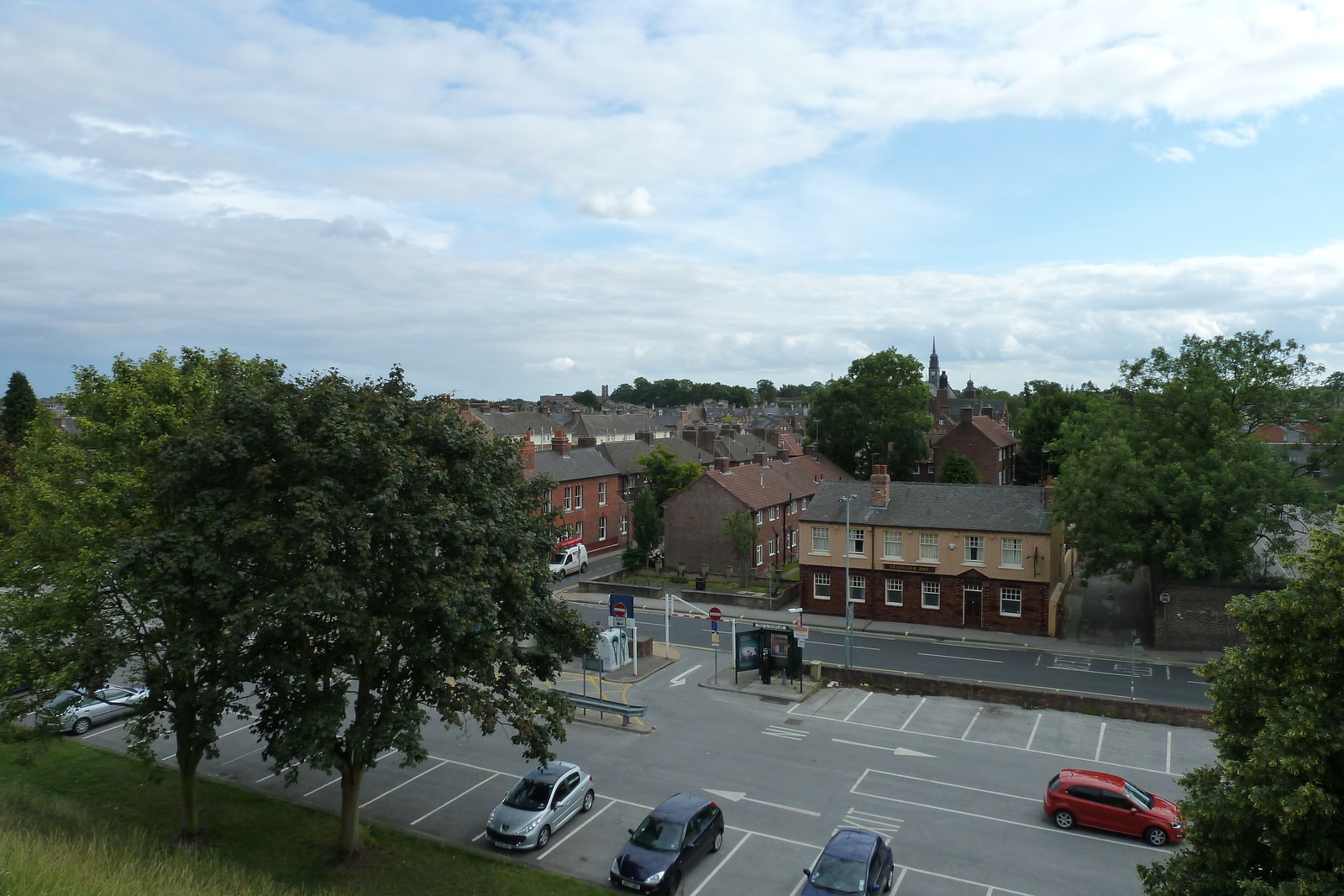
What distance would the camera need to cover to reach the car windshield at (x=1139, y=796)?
19203 mm

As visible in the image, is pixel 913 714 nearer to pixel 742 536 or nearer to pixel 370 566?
pixel 370 566

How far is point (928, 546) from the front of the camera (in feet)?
135

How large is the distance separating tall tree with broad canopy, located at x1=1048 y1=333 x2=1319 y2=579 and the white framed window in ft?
24.1

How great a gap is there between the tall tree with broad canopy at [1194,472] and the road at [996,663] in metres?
4.49

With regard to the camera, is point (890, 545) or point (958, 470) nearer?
point (890, 545)

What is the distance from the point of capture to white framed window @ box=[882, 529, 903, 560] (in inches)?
1644

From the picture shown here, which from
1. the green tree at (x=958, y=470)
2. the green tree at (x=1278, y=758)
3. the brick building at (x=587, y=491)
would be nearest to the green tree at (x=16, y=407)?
the brick building at (x=587, y=491)

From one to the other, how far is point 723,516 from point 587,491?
13.2 m

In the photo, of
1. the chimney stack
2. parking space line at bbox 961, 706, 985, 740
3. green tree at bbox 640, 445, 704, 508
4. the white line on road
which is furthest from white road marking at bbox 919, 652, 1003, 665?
green tree at bbox 640, 445, 704, 508

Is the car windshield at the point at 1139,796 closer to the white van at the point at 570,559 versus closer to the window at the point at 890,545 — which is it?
the window at the point at 890,545

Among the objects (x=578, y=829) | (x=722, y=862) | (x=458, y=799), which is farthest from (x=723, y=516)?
(x=722, y=862)

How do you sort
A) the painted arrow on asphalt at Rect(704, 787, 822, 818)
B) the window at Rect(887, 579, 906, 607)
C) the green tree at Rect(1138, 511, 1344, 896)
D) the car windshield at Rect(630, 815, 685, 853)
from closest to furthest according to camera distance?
the green tree at Rect(1138, 511, 1344, 896)
the car windshield at Rect(630, 815, 685, 853)
the painted arrow on asphalt at Rect(704, 787, 822, 818)
the window at Rect(887, 579, 906, 607)

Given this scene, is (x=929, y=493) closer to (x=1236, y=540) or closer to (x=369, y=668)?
(x=1236, y=540)

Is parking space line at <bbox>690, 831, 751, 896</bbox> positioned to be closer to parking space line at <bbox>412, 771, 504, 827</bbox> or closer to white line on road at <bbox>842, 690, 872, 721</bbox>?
parking space line at <bbox>412, 771, 504, 827</bbox>
